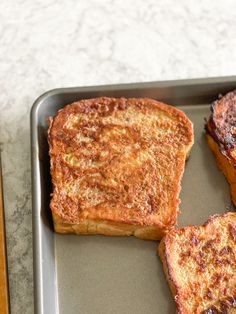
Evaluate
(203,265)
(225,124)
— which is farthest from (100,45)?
(203,265)

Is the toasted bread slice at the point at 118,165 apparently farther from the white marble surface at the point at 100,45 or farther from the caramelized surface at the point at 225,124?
the white marble surface at the point at 100,45

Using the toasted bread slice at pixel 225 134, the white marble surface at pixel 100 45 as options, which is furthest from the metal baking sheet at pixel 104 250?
the white marble surface at pixel 100 45

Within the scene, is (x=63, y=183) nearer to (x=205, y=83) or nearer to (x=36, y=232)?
(x=36, y=232)

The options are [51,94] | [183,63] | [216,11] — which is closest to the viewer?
[51,94]

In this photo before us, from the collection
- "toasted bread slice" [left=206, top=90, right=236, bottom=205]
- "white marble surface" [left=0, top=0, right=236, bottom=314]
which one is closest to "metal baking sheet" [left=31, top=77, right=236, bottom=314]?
"toasted bread slice" [left=206, top=90, right=236, bottom=205]

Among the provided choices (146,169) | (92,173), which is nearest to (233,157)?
(146,169)

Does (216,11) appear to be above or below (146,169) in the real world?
above
